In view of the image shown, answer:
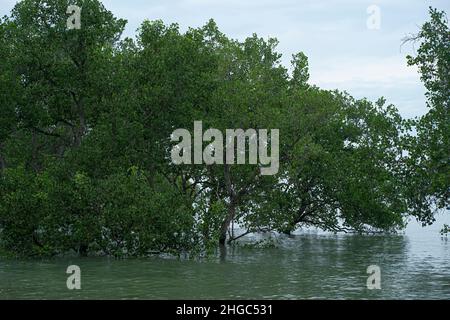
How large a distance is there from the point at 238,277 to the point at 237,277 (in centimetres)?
5

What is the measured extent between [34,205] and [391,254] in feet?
80.6

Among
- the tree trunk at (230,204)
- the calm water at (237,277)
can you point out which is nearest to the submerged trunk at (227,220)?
the tree trunk at (230,204)

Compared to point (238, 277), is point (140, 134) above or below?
above

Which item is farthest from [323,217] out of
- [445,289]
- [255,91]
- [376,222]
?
[445,289]

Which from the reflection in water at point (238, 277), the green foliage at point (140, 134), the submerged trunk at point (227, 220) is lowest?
the reflection in water at point (238, 277)

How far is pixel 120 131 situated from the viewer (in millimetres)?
42656

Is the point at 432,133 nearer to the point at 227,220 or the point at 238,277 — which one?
the point at 238,277

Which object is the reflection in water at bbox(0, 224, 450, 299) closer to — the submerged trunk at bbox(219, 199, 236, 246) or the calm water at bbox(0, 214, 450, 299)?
the calm water at bbox(0, 214, 450, 299)

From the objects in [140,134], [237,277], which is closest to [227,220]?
[140,134]

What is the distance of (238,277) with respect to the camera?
108ft

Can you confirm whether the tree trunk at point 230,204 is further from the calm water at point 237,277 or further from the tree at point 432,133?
the tree at point 432,133

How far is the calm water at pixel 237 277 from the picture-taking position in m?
27.2
